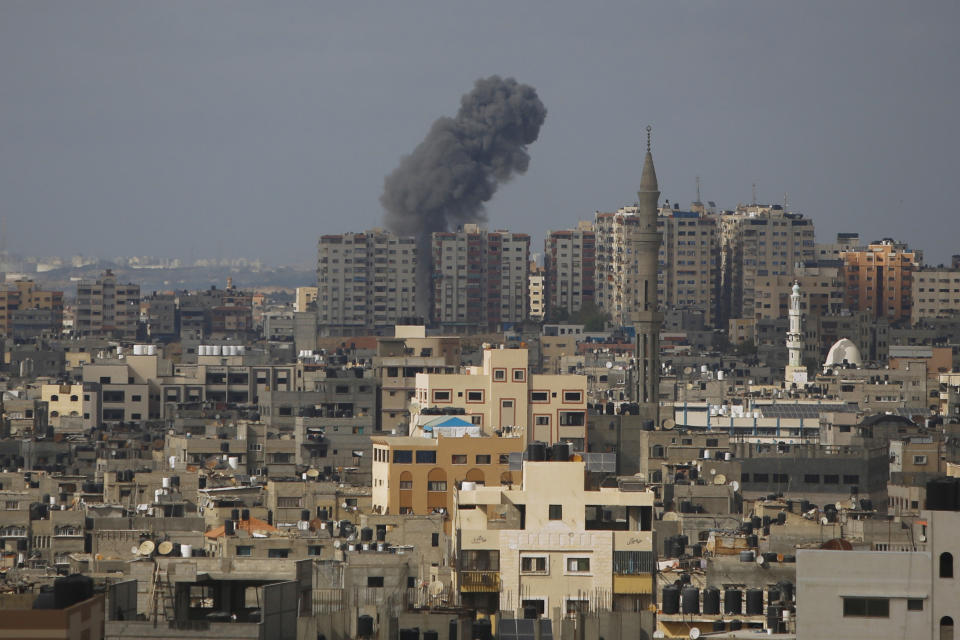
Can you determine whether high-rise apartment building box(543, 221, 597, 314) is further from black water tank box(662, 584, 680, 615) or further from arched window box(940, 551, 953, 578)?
arched window box(940, 551, 953, 578)

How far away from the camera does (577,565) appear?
31.3 m

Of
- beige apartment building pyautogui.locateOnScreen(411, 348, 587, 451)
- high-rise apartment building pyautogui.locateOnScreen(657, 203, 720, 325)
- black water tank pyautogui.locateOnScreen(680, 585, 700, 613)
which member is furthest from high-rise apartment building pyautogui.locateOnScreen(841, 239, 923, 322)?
black water tank pyautogui.locateOnScreen(680, 585, 700, 613)

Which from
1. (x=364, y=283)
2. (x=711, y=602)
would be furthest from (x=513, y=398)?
(x=364, y=283)

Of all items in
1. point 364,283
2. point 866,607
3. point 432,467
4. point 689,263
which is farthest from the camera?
point 689,263

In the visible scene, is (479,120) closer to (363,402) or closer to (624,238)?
(624,238)

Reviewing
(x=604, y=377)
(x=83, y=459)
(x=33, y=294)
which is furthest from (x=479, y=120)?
(x=83, y=459)

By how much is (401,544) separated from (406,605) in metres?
14.3

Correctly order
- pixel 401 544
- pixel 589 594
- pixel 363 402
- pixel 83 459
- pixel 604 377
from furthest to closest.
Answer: pixel 604 377, pixel 363 402, pixel 83 459, pixel 401 544, pixel 589 594

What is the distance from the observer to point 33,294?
587 feet

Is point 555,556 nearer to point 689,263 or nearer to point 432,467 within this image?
point 432,467

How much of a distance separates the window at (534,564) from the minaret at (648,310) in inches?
1685

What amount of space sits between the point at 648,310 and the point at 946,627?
71.6 m

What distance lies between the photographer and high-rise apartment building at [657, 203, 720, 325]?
167750 mm

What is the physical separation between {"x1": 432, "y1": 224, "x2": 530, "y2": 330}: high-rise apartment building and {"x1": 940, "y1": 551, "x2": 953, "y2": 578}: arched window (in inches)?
5817
